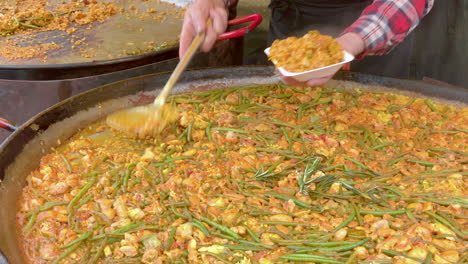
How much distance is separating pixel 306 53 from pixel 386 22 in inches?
37.4

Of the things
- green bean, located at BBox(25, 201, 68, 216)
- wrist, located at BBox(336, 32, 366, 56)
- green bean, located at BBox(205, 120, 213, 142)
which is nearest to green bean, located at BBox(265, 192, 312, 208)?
green bean, located at BBox(205, 120, 213, 142)

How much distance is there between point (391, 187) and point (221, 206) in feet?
2.59

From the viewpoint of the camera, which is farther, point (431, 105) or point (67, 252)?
point (431, 105)

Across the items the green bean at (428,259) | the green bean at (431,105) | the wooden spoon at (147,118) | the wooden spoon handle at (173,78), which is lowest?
the green bean at (428,259)

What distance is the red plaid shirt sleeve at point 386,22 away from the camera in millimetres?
2977

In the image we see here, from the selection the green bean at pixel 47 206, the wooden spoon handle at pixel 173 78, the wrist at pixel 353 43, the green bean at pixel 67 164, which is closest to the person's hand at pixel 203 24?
the wooden spoon handle at pixel 173 78

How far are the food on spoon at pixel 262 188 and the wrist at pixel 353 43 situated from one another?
311 mm

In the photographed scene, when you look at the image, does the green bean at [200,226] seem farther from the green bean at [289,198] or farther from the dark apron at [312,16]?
the dark apron at [312,16]

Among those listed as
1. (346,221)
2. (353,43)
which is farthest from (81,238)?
(353,43)

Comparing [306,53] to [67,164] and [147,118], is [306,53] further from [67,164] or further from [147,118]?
[67,164]

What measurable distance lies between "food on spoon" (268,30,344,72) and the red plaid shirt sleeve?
56 cm

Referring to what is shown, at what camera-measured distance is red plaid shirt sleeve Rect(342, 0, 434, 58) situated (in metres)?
2.98

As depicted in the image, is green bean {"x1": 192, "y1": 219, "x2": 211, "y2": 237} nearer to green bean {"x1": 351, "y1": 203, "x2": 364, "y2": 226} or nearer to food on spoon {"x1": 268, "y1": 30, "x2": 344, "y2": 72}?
green bean {"x1": 351, "y1": 203, "x2": 364, "y2": 226}

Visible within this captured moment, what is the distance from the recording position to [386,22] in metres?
3.04
